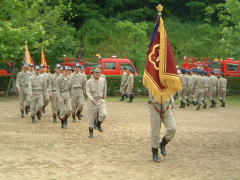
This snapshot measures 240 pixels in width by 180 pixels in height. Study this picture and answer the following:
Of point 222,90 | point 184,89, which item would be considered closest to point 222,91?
point 222,90

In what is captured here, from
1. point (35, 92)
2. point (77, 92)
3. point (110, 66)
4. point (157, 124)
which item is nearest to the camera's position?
point (157, 124)

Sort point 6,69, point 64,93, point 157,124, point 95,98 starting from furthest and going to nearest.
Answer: point 6,69 → point 64,93 → point 95,98 → point 157,124

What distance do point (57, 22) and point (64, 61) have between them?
5076 mm

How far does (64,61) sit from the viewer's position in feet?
117

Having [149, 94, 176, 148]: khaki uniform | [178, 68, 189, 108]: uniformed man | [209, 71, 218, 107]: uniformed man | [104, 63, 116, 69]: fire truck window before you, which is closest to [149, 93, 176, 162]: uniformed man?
[149, 94, 176, 148]: khaki uniform

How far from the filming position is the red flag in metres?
10.8

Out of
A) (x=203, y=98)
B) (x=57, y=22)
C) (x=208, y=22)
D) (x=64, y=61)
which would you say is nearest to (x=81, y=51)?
(x=57, y=22)

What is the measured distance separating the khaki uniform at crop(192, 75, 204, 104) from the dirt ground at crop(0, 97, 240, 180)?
5.60 m

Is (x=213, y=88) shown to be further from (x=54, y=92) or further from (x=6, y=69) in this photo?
(x=6, y=69)

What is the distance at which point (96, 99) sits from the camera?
14.3m

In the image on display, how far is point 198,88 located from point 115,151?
1337 centimetres

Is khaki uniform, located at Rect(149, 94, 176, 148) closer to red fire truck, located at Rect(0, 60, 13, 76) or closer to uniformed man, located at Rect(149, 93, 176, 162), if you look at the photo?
uniformed man, located at Rect(149, 93, 176, 162)

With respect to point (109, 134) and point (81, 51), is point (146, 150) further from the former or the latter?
point (81, 51)

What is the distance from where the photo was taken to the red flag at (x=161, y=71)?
35.5ft
